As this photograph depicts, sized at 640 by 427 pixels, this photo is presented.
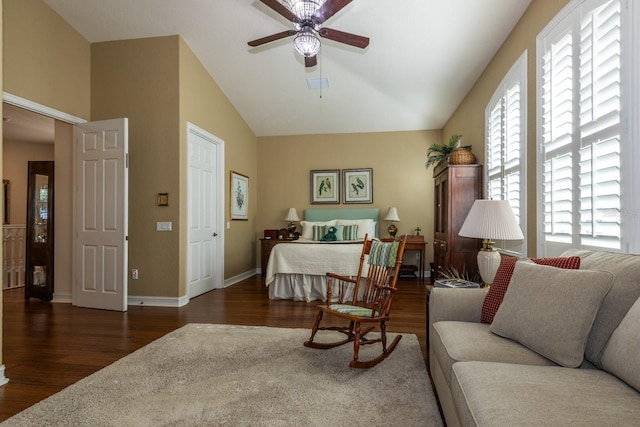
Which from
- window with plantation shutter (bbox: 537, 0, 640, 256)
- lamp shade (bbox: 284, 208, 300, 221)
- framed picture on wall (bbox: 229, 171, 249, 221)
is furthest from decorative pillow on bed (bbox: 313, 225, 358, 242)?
window with plantation shutter (bbox: 537, 0, 640, 256)

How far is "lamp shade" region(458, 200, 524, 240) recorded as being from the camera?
9.34 ft

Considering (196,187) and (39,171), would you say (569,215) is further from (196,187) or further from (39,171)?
(39,171)

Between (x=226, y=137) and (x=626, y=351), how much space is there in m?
6.01

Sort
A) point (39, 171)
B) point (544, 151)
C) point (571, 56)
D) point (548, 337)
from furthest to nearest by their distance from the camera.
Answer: point (39, 171) → point (544, 151) → point (571, 56) → point (548, 337)

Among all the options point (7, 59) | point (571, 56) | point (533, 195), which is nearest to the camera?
point (571, 56)

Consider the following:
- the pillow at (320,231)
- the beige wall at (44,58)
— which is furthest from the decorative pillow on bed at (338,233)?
the beige wall at (44,58)

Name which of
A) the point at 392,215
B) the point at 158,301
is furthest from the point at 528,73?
the point at 158,301

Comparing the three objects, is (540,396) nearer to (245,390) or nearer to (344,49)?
(245,390)

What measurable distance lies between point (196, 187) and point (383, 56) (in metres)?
3.28

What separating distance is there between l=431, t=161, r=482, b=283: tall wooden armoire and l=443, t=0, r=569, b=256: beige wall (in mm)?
299

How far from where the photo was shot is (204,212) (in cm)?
577

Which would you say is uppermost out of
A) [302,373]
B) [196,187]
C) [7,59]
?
[7,59]

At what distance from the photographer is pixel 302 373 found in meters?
2.69

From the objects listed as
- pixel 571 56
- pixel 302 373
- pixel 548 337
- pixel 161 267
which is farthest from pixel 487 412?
pixel 161 267
